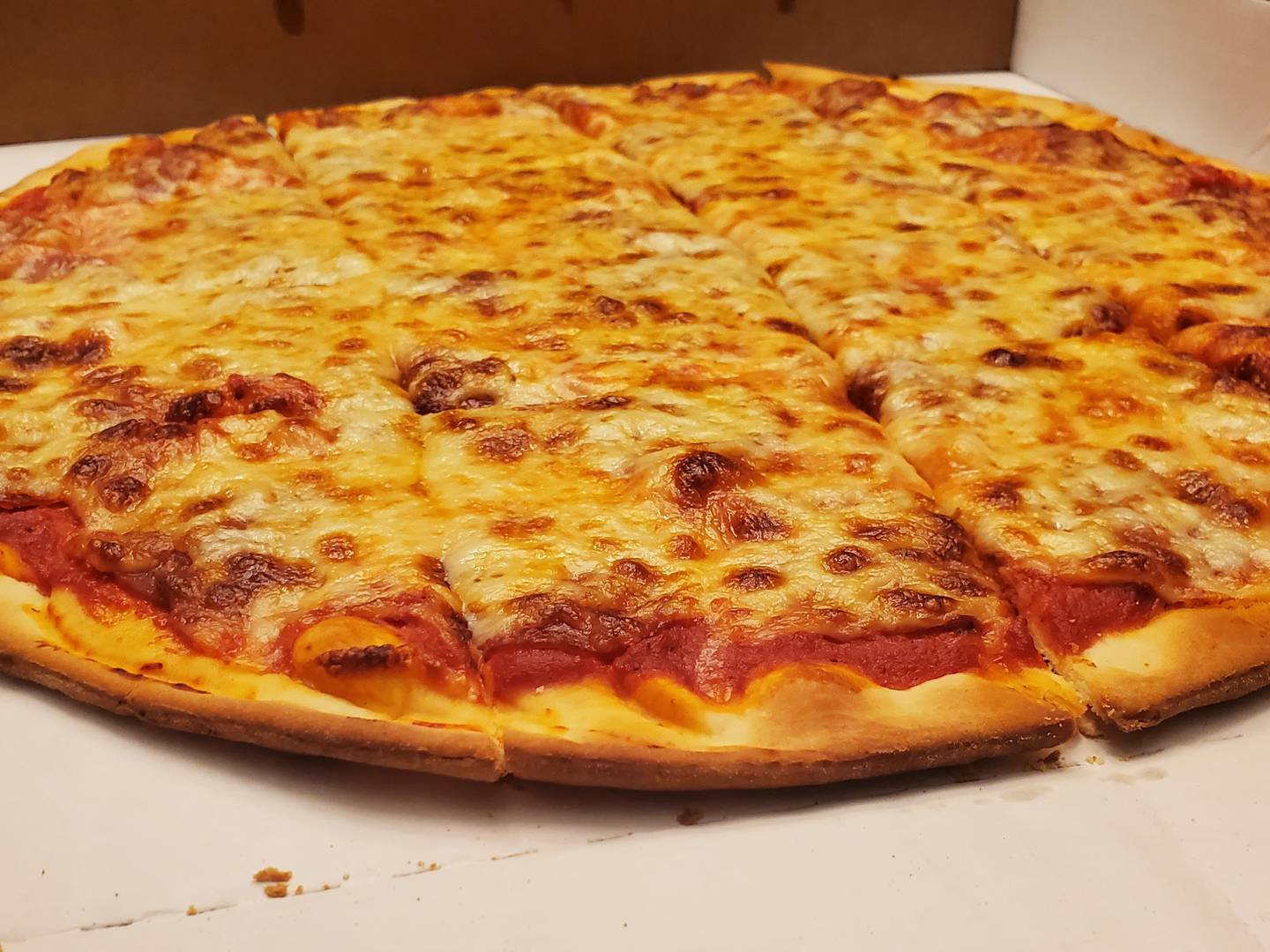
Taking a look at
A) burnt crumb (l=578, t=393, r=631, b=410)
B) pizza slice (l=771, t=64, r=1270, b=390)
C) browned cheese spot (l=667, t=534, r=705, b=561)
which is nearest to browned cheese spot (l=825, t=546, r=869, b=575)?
browned cheese spot (l=667, t=534, r=705, b=561)

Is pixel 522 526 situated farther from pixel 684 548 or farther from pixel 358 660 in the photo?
pixel 358 660

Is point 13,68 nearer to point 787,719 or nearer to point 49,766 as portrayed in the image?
point 49,766

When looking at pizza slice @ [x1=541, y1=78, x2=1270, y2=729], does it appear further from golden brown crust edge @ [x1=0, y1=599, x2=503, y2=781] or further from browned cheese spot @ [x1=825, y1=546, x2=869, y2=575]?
golden brown crust edge @ [x1=0, y1=599, x2=503, y2=781]

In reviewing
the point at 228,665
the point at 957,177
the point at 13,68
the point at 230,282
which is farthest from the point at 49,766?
the point at 13,68

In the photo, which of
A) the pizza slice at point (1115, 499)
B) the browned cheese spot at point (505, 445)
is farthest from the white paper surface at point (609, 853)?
the browned cheese spot at point (505, 445)

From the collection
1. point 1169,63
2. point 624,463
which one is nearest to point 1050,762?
point 624,463
